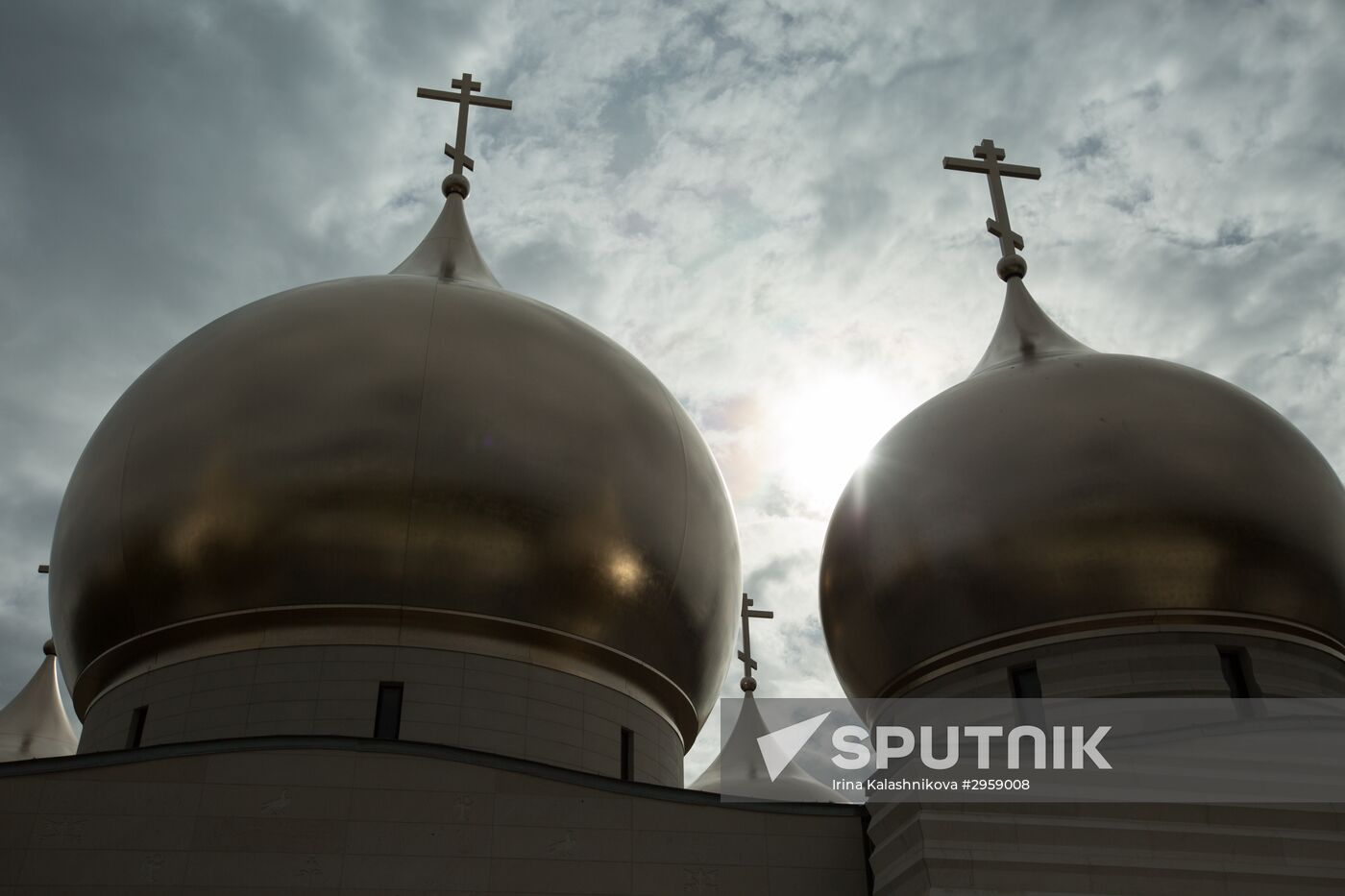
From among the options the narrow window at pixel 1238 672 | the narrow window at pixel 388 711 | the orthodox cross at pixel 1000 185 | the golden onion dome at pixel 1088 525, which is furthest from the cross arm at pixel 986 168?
the narrow window at pixel 388 711

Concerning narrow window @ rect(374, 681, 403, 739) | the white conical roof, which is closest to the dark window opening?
narrow window @ rect(374, 681, 403, 739)

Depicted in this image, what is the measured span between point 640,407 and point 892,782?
213 inches

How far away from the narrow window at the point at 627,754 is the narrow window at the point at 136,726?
5.02 metres

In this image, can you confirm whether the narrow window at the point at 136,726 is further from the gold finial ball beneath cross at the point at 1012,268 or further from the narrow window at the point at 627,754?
the gold finial ball beneath cross at the point at 1012,268

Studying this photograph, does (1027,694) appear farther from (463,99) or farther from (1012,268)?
(463,99)

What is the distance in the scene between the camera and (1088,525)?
1270 cm

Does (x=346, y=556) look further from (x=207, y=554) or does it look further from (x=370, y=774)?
(x=370, y=774)

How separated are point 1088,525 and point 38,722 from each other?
711 inches

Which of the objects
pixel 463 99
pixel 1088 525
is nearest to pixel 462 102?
pixel 463 99

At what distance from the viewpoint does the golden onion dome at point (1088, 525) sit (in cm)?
1260

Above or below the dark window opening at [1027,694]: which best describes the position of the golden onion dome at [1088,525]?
above

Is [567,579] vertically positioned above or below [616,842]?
above

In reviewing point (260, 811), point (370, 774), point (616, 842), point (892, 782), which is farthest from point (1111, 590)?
point (260, 811)

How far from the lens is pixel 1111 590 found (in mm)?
12562
